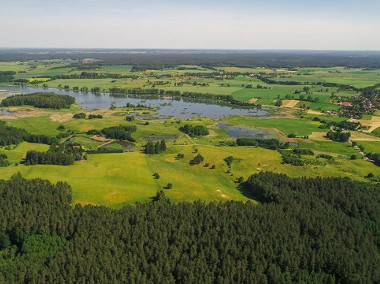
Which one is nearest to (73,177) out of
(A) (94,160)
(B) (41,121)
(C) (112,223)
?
(A) (94,160)

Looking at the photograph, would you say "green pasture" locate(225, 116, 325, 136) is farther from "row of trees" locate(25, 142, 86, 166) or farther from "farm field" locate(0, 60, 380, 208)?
"row of trees" locate(25, 142, 86, 166)

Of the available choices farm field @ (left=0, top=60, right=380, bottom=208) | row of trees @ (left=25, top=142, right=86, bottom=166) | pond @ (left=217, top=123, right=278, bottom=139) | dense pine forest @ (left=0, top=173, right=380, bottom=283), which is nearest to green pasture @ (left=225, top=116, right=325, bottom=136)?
farm field @ (left=0, top=60, right=380, bottom=208)

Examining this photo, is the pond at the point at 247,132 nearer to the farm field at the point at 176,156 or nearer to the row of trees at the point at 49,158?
the farm field at the point at 176,156

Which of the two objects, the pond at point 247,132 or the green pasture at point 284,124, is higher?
the green pasture at point 284,124

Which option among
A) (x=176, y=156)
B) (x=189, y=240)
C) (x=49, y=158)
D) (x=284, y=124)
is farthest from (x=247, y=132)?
(x=189, y=240)

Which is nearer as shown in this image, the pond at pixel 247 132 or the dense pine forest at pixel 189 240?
the dense pine forest at pixel 189 240

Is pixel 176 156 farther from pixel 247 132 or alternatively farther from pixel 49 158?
pixel 247 132

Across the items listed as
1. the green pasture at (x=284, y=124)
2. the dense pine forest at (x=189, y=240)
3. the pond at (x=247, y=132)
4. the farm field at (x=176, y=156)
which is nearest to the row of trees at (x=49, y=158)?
the farm field at (x=176, y=156)
